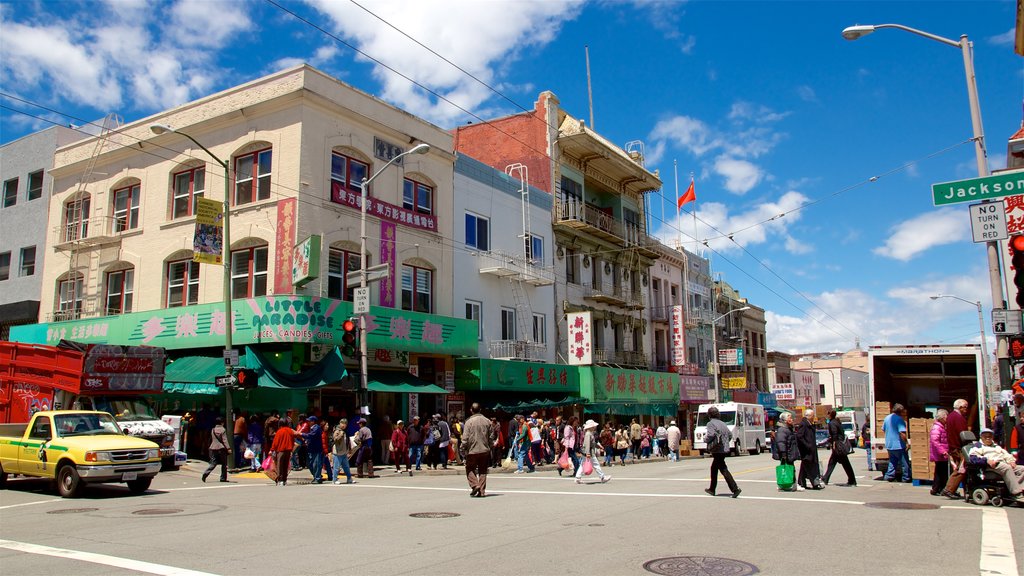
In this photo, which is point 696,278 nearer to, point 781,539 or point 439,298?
point 439,298

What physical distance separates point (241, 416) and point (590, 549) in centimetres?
1666

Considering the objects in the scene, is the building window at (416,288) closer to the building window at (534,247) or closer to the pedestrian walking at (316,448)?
the building window at (534,247)

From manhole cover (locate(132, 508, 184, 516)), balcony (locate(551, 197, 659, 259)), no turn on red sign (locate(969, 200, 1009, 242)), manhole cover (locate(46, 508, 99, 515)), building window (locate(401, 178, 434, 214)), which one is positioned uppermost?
balcony (locate(551, 197, 659, 259))

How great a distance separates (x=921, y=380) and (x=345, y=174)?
18.6 metres

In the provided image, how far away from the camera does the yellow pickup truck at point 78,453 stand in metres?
14.6

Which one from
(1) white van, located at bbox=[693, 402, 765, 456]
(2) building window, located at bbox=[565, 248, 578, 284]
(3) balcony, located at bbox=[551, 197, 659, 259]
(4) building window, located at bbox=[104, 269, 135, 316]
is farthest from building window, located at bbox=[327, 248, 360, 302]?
(1) white van, located at bbox=[693, 402, 765, 456]

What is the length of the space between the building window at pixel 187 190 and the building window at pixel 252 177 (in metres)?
1.61

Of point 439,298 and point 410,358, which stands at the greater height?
point 439,298

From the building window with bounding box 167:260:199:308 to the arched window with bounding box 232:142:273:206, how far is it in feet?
9.58

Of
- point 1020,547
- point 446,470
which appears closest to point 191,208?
point 446,470

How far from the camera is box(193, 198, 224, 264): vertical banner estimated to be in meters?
22.6

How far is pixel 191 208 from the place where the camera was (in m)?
27.0

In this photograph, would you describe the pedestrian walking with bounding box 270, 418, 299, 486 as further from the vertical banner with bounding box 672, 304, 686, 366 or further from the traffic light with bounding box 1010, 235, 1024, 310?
the vertical banner with bounding box 672, 304, 686, 366

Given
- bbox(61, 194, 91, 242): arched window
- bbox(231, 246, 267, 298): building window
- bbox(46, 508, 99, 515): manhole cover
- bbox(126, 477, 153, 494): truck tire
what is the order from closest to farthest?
bbox(46, 508, 99, 515): manhole cover → bbox(126, 477, 153, 494): truck tire → bbox(231, 246, 267, 298): building window → bbox(61, 194, 91, 242): arched window
